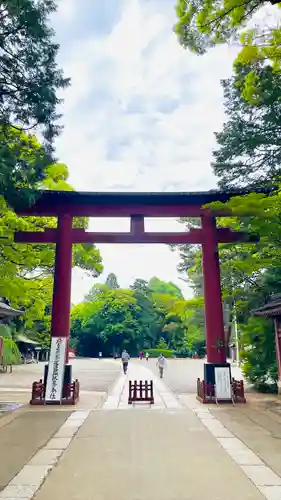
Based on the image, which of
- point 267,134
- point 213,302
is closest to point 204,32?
point 267,134

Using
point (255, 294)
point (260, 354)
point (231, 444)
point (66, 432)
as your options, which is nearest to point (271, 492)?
point (231, 444)

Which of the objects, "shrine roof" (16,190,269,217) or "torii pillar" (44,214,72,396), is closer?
"torii pillar" (44,214,72,396)

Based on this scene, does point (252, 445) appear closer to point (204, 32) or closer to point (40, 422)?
point (40, 422)

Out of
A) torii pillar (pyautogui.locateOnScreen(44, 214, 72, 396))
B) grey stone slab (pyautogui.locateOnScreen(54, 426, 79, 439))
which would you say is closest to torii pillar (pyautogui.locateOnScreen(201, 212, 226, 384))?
torii pillar (pyautogui.locateOnScreen(44, 214, 72, 396))

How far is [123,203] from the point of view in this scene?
40.7ft

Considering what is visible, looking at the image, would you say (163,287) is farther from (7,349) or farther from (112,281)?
(7,349)

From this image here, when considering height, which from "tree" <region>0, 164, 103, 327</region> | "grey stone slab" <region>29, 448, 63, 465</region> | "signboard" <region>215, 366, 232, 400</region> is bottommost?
"grey stone slab" <region>29, 448, 63, 465</region>

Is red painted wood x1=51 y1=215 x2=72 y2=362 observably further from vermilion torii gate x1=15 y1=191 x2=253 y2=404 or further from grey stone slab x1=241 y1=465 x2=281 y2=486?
grey stone slab x1=241 y1=465 x2=281 y2=486

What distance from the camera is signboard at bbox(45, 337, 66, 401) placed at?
10820 millimetres

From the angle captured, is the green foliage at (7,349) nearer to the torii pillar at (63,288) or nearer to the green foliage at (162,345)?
the torii pillar at (63,288)

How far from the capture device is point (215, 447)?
644 cm

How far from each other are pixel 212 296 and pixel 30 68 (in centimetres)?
814

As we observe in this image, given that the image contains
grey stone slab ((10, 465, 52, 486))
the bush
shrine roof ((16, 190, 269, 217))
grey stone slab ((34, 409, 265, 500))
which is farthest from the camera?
the bush

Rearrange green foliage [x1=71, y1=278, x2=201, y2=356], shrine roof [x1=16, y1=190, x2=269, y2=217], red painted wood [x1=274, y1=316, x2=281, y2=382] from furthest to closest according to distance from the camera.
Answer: green foliage [x1=71, y1=278, x2=201, y2=356] < red painted wood [x1=274, y1=316, x2=281, y2=382] < shrine roof [x1=16, y1=190, x2=269, y2=217]
